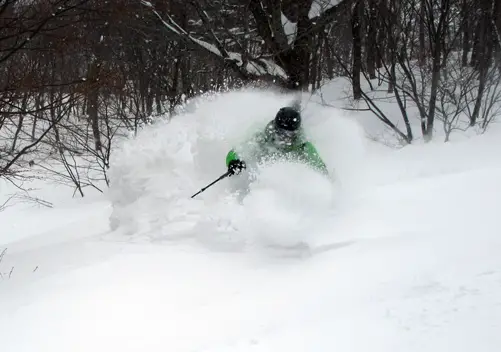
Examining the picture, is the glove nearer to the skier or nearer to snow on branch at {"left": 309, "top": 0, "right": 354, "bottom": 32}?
the skier

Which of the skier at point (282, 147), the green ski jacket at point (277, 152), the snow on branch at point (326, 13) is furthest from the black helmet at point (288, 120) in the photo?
the snow on branch at point (326, 13)

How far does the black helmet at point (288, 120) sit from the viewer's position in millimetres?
6000

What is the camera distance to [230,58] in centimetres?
936

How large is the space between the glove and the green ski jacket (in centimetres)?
11

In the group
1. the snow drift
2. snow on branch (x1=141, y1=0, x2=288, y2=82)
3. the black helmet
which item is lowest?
the snow drift

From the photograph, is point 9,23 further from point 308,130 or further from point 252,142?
point 308,130

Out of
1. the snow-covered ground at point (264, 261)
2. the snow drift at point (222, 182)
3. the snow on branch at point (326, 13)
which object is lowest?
the snow-covered ground at point (264, 261)

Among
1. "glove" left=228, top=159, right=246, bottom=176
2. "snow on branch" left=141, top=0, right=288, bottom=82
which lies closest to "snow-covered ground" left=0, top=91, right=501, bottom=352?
"glove" left=228, top=159, right=246, bottom=176

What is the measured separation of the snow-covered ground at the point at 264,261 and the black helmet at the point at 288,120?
0.67 metres

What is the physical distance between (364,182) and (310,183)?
1.73 m

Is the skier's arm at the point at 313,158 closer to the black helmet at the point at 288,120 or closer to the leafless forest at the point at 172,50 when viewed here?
the black helmet at the point at 288,120

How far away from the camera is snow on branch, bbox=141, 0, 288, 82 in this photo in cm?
923

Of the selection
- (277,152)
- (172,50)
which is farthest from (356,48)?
(277,152)

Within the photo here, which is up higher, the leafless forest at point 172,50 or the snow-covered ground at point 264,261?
the leafless forest at point 172,50
